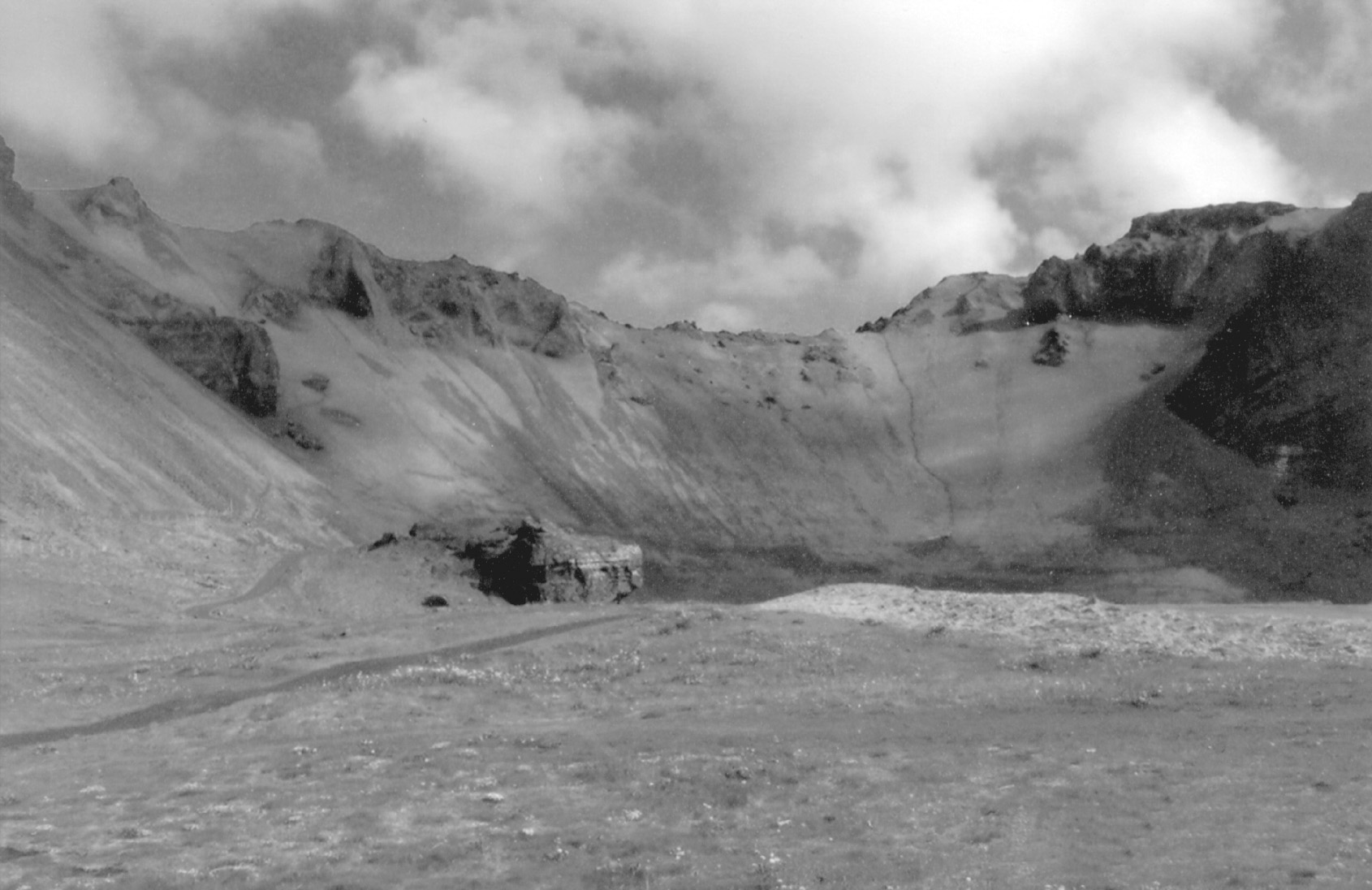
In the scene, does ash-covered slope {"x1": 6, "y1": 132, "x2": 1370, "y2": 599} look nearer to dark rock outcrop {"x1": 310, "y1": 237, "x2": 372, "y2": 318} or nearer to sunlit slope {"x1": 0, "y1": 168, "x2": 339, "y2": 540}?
dark rock outcrop {"x1": 310, "y1": 237, "x2": 372, "y2": 318}

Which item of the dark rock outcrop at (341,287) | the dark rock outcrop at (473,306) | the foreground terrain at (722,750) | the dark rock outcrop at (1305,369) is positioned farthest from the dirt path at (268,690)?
the dark rock outcrop at (1305,369)

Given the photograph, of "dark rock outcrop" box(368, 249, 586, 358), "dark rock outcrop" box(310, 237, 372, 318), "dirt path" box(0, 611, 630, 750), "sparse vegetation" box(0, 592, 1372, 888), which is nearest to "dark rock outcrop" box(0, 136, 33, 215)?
"dark rock outcrop" box(310, 237, 372, 318)

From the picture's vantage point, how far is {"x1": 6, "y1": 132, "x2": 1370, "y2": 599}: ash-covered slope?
4904 inches

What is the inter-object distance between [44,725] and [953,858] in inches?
879

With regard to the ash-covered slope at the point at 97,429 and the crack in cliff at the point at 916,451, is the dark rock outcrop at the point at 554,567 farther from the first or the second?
the crack in cliff at the point at 916,451

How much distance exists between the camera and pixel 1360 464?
452ft

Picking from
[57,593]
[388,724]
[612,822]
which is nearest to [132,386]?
[57,593]

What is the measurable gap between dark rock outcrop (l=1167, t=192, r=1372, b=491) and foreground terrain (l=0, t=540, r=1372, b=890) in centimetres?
11863

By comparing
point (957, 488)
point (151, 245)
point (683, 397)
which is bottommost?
point (957, 488)

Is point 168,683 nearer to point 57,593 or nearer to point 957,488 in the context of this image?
point 57,593

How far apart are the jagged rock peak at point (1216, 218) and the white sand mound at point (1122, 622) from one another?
548ft

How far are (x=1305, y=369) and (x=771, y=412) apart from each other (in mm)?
62202

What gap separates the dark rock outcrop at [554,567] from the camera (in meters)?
64.2

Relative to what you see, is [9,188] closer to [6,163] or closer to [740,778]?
[6,163]
